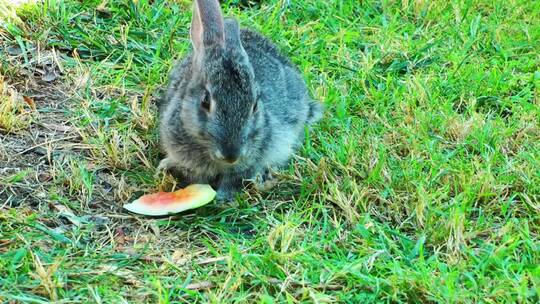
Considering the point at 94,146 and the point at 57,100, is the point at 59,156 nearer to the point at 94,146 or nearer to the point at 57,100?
the point at 94,146

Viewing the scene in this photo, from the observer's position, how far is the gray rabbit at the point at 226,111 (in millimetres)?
3873

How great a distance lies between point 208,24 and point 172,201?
932 millimetres

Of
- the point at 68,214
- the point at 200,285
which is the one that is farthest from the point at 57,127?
the point at 200,285

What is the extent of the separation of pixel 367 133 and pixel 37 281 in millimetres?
2114

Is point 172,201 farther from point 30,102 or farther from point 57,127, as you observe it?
point 30,102

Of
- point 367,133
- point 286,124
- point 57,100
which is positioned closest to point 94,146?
point 57,100

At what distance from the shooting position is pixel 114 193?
418 centimetres

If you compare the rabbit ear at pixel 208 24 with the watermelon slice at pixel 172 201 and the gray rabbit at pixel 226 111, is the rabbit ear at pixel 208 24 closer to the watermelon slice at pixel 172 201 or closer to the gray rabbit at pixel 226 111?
the gray rabbit at pixel 226 111

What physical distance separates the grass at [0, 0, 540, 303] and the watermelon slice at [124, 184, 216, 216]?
0.06 meters

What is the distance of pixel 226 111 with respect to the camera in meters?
3.85

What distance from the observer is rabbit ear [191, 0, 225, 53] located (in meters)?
4.09

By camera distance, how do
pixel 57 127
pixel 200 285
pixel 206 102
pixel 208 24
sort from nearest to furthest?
1. pixel 200 285
2. pixel 206 102
3. pixel 208 24
4. pixel 57 127

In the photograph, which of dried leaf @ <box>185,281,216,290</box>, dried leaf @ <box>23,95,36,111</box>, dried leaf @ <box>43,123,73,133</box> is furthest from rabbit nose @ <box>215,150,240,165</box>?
dried leaf @ <box>23,95,36,111</box>

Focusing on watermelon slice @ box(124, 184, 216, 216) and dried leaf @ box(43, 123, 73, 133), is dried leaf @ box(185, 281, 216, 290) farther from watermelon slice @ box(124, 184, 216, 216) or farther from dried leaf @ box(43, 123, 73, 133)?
dried leaf @ box(43, 123, 73, 133)
